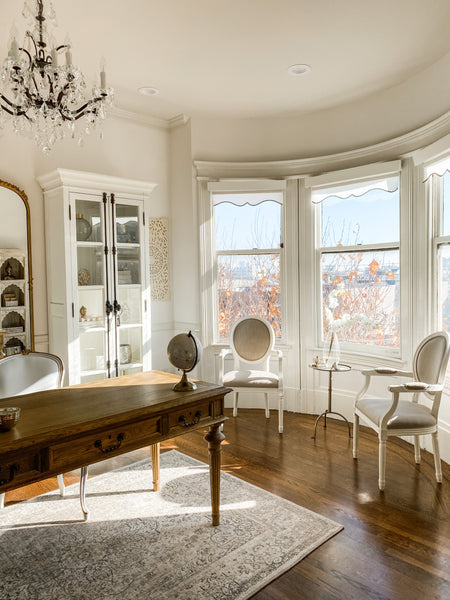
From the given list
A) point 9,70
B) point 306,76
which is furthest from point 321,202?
point 9,70

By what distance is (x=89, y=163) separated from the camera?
4.46m

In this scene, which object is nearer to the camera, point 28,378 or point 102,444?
point 102,444

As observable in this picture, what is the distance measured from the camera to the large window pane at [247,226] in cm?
487

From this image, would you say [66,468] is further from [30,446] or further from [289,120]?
[289,120]

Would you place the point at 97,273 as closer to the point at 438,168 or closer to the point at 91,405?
the point at 91,405

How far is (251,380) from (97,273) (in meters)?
1.69

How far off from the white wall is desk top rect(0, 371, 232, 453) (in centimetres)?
188

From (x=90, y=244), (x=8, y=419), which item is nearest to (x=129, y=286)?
(x=90, y=244)

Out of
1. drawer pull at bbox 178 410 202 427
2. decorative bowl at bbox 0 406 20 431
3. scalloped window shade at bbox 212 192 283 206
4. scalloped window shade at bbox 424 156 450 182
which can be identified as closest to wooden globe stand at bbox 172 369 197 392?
drawer pull at bbox 178 410 202 427

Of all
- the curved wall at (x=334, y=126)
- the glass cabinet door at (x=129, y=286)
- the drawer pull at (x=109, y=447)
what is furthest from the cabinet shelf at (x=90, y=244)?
the drawer pull at (x=109, y=447)

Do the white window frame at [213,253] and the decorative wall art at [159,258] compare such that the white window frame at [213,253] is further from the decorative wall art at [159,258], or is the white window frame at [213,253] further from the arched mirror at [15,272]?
the arched mirror at [15,272]

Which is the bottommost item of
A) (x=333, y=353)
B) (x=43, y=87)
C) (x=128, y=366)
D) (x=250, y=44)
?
(x=128, y=366)

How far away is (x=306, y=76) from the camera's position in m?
3.87

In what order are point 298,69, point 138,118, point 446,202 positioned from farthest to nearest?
point 138,118 < point 298,69 < point 446,202
